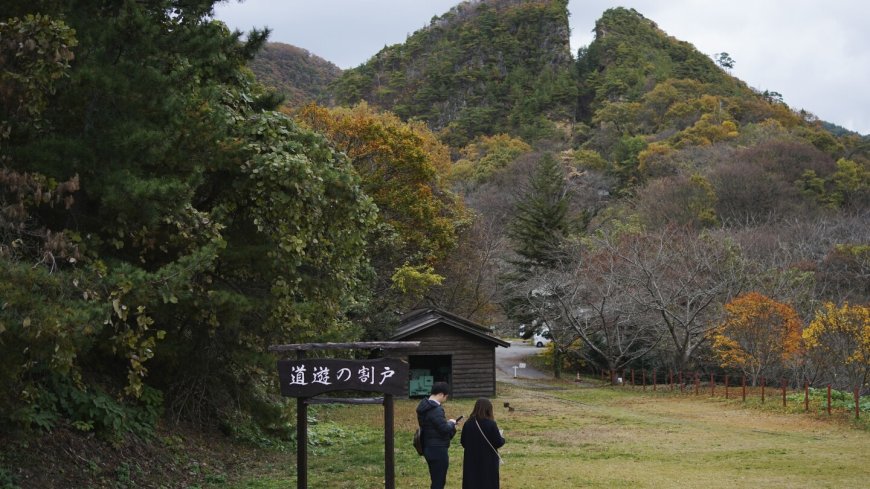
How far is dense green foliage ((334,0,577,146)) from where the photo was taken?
309ft

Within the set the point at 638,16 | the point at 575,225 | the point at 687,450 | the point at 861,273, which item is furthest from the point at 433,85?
the point at 687,450

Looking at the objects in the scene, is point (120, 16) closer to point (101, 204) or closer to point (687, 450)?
point (101, 204)

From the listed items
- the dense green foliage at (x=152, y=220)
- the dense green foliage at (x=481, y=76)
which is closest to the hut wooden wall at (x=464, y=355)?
the dense green foliage at (x=152, y=220)

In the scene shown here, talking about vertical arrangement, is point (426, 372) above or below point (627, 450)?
above

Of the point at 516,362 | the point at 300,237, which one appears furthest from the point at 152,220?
the point at 516,362

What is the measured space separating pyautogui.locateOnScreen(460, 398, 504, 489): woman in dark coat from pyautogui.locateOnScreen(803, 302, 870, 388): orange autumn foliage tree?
55.3 ft

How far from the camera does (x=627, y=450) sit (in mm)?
13945

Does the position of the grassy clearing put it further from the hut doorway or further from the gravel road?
the gravel road

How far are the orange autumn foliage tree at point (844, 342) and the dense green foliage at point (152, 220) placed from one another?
1493cm

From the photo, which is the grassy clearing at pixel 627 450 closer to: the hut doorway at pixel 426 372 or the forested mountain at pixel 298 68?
the hut doorway at pixel 426 372

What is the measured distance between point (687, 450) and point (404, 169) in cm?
1639

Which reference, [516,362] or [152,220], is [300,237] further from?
[516,362]

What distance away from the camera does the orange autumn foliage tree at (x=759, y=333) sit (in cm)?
2475

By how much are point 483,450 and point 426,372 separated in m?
20.4
